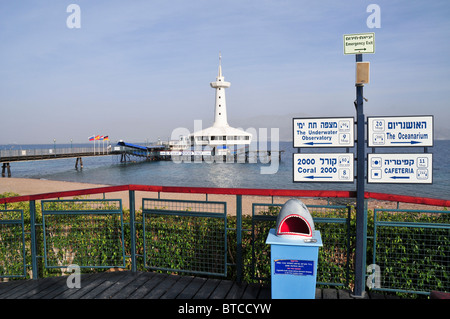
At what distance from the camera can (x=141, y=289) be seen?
161 inches

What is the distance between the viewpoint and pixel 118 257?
500 cm

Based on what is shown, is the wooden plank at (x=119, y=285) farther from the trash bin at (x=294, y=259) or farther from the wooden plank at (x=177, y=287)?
the trash bin at (x=294, y=259)

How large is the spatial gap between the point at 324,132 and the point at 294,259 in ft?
5.16

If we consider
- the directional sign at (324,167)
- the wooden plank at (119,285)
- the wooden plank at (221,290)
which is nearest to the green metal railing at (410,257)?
the directional sign at (324,167)

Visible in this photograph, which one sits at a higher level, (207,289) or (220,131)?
(220,131)

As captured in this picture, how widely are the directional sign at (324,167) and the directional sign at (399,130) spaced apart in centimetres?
37

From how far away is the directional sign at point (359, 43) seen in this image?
3666 millimetres

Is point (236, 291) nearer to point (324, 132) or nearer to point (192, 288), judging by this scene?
point (192, 288)

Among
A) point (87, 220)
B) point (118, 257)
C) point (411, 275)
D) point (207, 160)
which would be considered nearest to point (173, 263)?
point (118, 257)

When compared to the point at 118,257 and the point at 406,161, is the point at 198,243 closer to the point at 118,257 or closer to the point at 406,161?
the point at 118,257

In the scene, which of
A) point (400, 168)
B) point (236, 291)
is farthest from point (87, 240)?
point (400, 168)

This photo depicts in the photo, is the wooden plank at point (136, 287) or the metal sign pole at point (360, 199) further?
the wooden plank at point (136, 287)

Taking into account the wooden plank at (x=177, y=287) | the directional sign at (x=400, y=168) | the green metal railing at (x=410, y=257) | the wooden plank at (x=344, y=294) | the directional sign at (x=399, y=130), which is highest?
the directional sign at (x=399, y=130)
